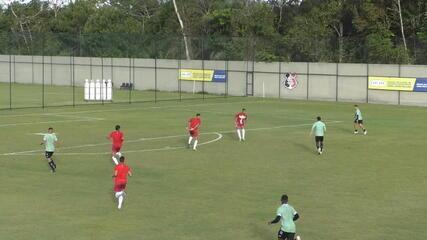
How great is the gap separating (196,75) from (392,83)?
71.6ft

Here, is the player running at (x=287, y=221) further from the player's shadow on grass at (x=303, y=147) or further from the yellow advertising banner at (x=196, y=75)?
the yellow advertising banner at (x=196, y=75)

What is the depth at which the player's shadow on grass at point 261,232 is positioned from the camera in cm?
1634

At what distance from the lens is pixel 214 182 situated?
23297mm

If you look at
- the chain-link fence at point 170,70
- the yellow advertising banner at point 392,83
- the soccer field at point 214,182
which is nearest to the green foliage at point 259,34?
the chain-link fence at point 170,70

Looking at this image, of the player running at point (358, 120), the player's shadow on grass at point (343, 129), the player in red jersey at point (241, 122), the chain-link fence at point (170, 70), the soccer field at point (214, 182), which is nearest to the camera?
the soccer field at point (214, 182)

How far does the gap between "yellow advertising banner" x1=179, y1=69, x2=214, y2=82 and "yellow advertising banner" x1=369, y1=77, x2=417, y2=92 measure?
18075mm

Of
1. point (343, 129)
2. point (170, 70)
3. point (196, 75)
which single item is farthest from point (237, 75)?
point (343, 129)

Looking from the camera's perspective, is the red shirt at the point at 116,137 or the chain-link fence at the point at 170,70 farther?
the chain-link fence at the point at 170,70

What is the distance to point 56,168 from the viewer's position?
26.0 meters

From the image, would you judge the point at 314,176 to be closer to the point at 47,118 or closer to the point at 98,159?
the point at 98,159

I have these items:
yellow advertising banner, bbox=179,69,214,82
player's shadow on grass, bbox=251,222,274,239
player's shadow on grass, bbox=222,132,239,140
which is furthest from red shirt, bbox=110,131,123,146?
yellow advertising banner, bbox=179,69,214,82

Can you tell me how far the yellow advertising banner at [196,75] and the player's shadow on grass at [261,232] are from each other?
56570mm

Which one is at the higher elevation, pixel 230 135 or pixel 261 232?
pixel 230 135

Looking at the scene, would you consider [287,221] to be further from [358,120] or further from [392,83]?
[392,83]
